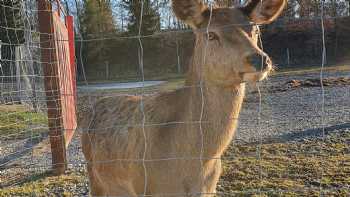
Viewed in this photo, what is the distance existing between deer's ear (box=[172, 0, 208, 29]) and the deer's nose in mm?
756

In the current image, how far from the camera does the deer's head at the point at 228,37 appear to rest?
3.16m

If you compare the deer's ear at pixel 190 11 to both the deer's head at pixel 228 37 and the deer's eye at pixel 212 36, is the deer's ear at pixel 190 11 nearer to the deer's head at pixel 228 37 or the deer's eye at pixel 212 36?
the deer's head at pixel 228 37

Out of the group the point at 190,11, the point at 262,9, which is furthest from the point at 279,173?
the point at 190,11

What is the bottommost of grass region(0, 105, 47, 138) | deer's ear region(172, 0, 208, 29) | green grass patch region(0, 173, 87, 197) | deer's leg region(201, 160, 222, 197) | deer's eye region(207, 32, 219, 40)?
green grass patch region(0, 173, 87, 197)

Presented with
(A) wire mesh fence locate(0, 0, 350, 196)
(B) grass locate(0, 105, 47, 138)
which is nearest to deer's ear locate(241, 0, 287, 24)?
(A) wire mesh fence locate(0, 0, 350, 196)

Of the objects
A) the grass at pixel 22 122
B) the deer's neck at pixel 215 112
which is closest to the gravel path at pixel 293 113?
the deer's neck at pixel 215 112

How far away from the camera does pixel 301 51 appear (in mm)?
36156

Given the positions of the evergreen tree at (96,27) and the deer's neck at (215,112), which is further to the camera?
the evergreen tree at (96,27)

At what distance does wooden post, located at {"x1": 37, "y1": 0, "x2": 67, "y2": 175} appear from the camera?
7.33 m

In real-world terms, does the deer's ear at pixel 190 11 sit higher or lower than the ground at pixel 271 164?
higher

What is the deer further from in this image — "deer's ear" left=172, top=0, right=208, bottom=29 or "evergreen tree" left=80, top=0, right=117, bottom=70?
"evergreen tree" left=80, top=0, right=117, bottom=70

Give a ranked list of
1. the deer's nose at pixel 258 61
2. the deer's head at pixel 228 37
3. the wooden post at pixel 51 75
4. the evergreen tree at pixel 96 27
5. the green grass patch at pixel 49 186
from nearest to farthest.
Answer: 1. the deer's nose at pixel 258 61
2. the deer's head at pixel 228 37
3. the green grass patch at pixel 49 186
4. the wooden post at pixel 51 75
5. the evergreen tree at pixel 96 27

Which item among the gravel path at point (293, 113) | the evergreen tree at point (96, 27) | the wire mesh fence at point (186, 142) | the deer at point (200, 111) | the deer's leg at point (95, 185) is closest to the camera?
the deer at point (200, 111)

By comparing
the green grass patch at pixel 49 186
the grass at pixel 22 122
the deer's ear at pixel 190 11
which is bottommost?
the green grass patch at pixel 49 186
